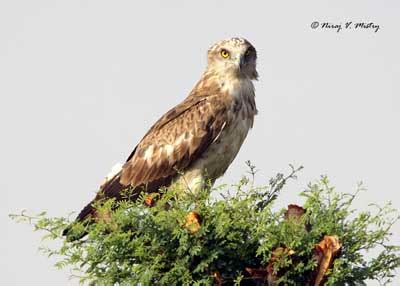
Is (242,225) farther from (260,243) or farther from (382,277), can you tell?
(382,277)

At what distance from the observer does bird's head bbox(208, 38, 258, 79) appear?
11375mm

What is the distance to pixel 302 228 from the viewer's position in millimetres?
6824

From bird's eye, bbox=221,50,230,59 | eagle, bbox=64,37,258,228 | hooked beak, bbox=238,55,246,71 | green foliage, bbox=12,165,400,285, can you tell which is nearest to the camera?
green foliage, bbox=12,165,400,285

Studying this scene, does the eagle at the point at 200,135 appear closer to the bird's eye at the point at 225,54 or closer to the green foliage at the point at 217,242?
the bird's eye at the point at 225,54

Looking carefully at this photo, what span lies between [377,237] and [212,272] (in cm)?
136

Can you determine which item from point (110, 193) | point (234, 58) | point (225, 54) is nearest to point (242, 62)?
point (234, 58)

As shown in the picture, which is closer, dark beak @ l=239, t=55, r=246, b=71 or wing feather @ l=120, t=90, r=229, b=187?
wing feather @ l=120, t=90, r=229, b=187

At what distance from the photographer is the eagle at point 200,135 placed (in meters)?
10.6

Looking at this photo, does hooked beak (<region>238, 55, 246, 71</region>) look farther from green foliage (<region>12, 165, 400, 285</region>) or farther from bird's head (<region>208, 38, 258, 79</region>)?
green foliage (<region>12, 165, 400, 285</region>)

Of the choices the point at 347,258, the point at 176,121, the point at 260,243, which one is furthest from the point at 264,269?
the point at 176,121

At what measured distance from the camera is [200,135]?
35.0 feet

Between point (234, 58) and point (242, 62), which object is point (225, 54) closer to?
point (234, 58)

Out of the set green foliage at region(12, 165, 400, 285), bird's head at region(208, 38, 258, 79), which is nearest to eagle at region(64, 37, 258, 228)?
bird's head at region(208, 38, 258, 79)

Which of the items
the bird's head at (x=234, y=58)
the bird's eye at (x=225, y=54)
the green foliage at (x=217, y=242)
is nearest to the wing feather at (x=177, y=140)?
the bird's head at (x=234, y=58)
